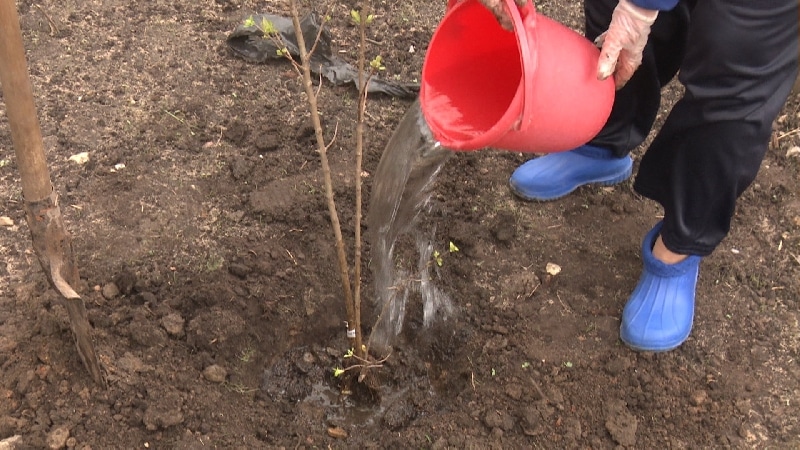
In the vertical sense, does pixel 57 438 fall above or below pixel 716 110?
below

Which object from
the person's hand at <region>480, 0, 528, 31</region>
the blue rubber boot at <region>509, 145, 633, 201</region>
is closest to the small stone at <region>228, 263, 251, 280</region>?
the blue rubber boot at <region>509, 145, 633, 201</region>

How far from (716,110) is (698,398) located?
2.56ft

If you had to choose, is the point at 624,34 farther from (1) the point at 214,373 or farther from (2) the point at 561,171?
(1) the point at 214,373

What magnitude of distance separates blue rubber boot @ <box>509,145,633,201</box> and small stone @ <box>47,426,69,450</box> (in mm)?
1562

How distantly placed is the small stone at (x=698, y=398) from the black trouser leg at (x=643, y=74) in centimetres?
86

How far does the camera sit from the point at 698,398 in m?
1.98

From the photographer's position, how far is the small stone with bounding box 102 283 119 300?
2.08 meters

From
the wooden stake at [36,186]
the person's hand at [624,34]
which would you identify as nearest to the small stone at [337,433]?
the wooden stake at [36,186]

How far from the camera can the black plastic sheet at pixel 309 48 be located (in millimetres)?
2869

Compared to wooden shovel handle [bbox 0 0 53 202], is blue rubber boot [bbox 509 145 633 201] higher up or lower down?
lower down

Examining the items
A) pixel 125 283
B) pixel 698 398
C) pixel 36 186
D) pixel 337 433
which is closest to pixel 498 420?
pixel 337 433

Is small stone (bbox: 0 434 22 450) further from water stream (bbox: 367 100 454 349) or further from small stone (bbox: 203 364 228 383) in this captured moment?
water stream (bbox: 367 100 454 349)

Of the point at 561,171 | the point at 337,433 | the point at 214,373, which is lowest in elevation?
the point at 337,433

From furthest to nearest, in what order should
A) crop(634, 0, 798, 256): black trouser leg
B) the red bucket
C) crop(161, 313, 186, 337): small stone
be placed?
crop(161, 313, 186, 337): small stone
crop(634, 0, 798, 256): black trouser leg
the red bucket
